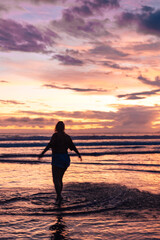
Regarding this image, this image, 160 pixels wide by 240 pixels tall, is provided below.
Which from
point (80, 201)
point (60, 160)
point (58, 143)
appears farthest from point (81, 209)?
point (58, 143)

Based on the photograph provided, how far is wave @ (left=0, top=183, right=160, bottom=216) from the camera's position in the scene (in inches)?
275

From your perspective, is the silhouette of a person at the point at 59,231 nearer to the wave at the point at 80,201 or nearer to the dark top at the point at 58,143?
the wave at the point at 80,201

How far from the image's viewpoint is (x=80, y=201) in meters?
7.96

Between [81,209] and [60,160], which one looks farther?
[60,160]

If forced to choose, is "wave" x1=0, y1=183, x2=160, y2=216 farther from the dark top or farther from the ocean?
the dark top

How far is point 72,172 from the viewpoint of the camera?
45.0 feet

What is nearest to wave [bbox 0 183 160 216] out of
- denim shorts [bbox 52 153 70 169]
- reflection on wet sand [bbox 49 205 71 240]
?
reflection on wet sand [bbox 49 205 71 240]

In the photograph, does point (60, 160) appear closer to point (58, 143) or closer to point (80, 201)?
point (58, 143)

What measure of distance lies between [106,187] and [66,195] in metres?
1.96

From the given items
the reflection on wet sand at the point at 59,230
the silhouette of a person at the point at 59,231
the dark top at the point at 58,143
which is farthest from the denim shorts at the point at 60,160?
the silhouette of a person at the point at 59,231

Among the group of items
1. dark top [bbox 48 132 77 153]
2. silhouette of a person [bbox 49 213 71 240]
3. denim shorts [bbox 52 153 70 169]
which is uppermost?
dark top [bbox 48 132 77 153]

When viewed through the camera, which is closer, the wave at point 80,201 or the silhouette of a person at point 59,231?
the silhouette of a person at point 59,231

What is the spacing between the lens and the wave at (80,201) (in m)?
6.97

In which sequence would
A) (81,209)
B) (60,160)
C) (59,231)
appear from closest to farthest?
(59,231) < (81,209) < (60,160)
